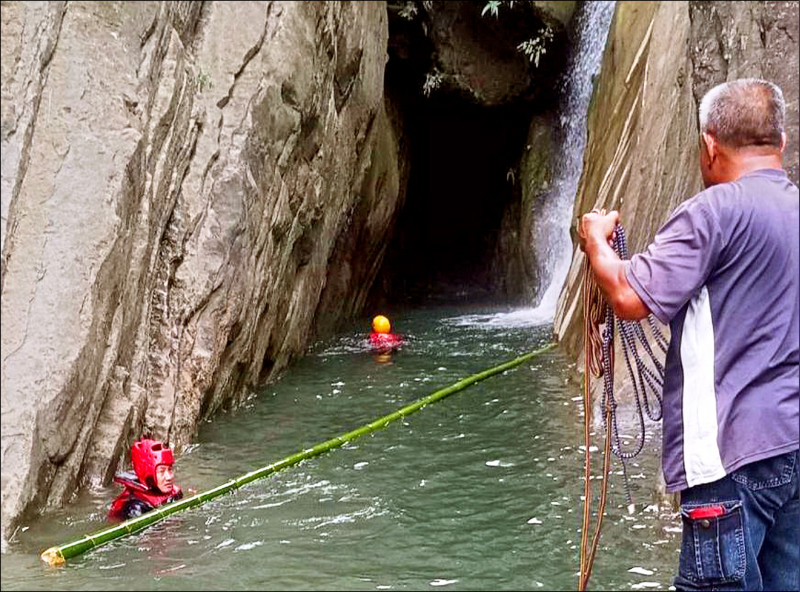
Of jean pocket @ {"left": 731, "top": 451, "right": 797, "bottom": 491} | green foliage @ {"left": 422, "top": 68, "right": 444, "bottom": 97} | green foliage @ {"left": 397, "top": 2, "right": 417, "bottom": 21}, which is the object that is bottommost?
jean pocket @ {"left": 731, "top": 451, "right": 797, "bottom": 491}

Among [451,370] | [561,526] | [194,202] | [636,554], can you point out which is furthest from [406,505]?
A: [451,370]

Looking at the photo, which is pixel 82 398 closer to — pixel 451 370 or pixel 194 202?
pixel 194 202

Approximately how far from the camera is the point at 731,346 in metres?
2.74

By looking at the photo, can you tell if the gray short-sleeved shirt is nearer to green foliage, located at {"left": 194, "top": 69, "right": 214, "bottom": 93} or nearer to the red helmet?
the red helmet

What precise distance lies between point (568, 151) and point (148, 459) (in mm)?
13668

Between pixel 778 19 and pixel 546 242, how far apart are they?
12447 mm

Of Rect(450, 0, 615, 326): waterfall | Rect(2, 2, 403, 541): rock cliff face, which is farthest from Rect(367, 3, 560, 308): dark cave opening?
Rect(2, 2, 403, 541): rock cliff face

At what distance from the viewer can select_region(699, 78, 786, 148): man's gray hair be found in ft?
9.21

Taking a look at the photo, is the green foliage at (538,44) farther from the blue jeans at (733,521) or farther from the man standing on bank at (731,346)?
the blue jeans at (733,521)

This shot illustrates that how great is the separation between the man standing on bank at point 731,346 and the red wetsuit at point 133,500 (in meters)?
3.21

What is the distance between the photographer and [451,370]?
391 inches

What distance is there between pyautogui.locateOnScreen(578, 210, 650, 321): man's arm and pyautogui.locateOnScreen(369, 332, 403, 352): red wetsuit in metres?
8.51

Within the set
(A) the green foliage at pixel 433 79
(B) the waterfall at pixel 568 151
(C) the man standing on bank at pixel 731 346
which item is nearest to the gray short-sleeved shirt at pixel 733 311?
(C) the man standing on bank at pixel 731 346

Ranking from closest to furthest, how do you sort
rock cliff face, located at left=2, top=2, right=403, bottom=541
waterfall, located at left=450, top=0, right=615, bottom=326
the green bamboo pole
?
the green bamboo pole, rock cliff face, located at left=2, top=2, right=403, bottom=541, waterfall, located at left=450, top=0, right=615, bottom=326
